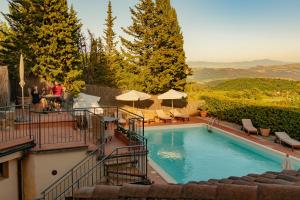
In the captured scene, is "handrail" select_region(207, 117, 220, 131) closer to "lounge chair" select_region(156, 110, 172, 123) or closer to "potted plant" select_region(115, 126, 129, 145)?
"lounge chair" select_region(156, 110, 172, 123)

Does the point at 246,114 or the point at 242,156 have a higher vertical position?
the point at 246,114

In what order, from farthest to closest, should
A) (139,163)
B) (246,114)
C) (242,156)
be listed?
(246,114) → (242,156) → (139,163)

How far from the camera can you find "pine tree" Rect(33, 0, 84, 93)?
2330 centimetres

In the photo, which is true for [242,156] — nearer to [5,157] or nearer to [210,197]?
[5,157]

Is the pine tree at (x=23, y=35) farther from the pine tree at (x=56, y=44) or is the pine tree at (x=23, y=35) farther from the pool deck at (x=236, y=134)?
the pool deck at (x=236, y=134)

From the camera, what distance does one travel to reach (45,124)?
42.4 feet

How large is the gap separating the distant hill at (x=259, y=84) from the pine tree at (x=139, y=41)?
66.0ft

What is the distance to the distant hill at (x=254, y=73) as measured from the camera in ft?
294

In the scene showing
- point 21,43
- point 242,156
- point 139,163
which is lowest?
point 242,156

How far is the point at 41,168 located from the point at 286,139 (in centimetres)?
Result: 1382

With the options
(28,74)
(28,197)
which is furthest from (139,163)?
(28,74)

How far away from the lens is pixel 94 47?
37.0 metres

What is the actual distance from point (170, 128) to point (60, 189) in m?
14.9

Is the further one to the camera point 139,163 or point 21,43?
point 21,43
